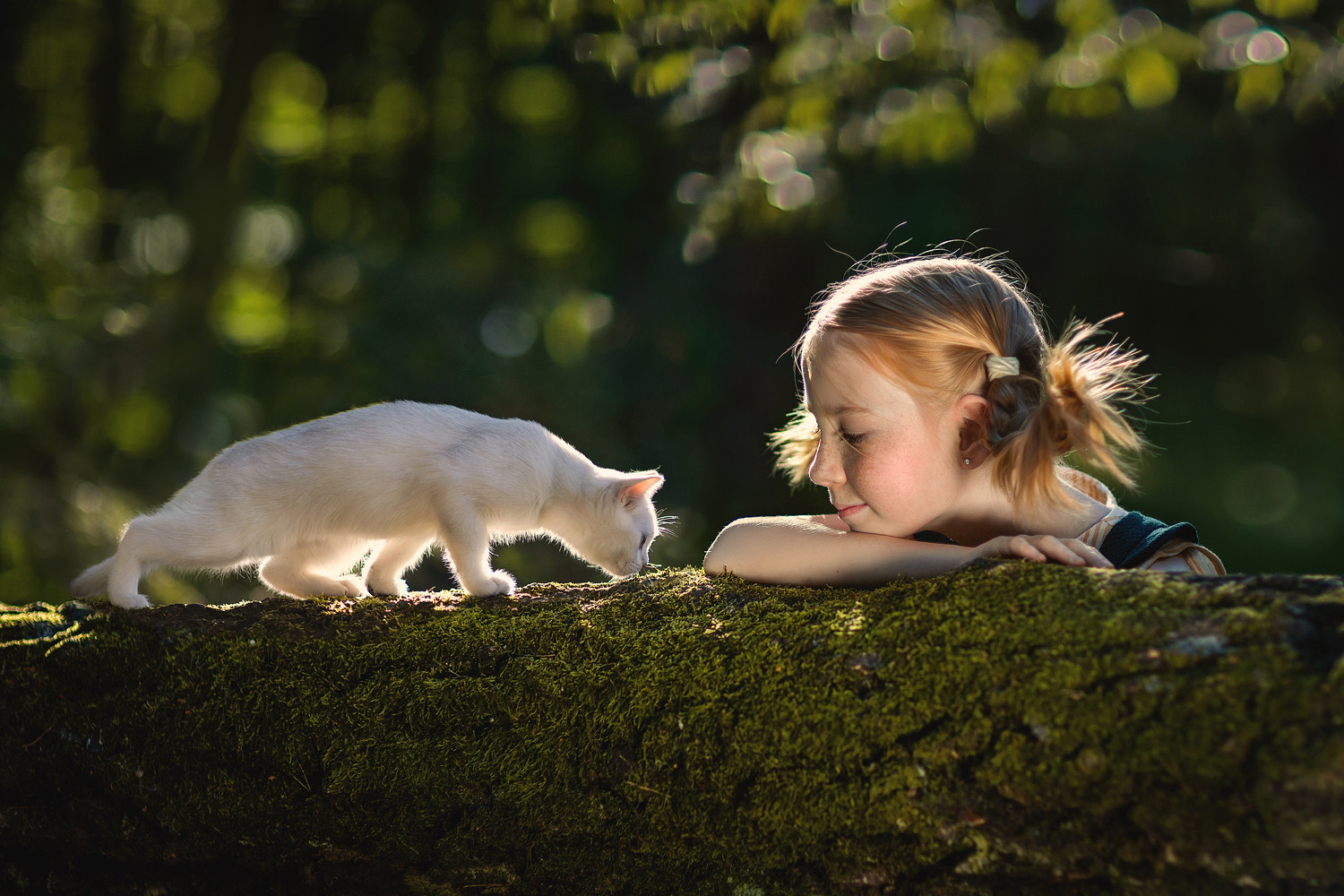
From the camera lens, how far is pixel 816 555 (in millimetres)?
2287

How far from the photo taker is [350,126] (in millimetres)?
7844

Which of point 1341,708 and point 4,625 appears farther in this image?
point 4,625

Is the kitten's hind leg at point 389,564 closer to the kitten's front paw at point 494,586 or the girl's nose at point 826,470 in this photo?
the kitten's front paw at point 494,586

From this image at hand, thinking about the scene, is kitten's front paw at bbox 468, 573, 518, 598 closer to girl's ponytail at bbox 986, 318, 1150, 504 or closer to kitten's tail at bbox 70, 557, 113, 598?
kitten's tail at bbox 70, 557, 113, 598

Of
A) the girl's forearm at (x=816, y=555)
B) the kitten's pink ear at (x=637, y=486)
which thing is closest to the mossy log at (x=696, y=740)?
the girl's forearm at (x=816, y=555)

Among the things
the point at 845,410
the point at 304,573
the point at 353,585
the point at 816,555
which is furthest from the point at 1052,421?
the point at 304,573

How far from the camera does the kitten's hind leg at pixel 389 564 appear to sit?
11.2ft

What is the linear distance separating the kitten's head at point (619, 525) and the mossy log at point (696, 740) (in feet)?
4.10

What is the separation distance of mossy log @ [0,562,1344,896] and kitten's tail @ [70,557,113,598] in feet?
1.62

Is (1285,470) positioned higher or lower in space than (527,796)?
lower

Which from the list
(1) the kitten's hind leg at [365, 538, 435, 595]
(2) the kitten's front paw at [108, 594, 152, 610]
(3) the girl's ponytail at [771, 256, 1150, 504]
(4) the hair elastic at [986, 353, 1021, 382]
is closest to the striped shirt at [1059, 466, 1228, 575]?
(3) the girl's ponytail at [771, 256, 1150, 504]

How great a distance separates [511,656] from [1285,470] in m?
7.17

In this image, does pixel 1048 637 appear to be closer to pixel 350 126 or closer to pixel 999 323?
pixel 999 323

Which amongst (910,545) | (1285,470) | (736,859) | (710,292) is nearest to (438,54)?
(710,292)
